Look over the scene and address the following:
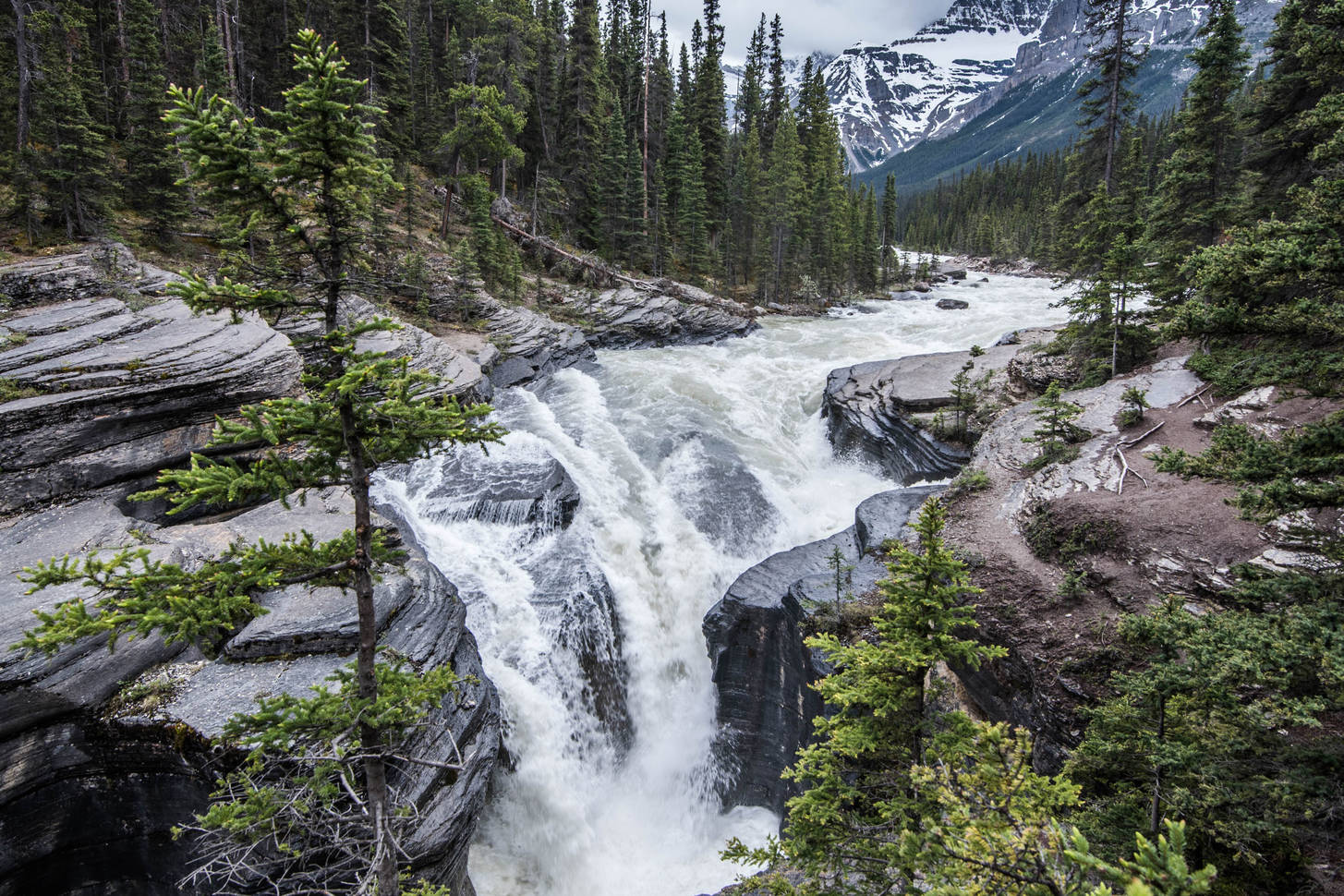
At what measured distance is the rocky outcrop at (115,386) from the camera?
29.7 feet

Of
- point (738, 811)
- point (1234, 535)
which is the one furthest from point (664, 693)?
point (1234, 535)

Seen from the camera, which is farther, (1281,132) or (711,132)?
(711,132)

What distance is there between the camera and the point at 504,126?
3438 centimetres

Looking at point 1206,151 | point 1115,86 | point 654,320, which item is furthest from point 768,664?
point 1115,86

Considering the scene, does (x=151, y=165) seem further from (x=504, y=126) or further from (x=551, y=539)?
(x=551, y=539)

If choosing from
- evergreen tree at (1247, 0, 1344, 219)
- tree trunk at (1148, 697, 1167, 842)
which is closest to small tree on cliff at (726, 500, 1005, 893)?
tree trunk at (1148, 697, 1167, 842)

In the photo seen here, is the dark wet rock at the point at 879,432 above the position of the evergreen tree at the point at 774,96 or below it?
below

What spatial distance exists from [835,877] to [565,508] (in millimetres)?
9930

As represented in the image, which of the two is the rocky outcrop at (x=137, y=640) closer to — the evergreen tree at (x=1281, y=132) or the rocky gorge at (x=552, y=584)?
the rocky gorge at (x=552, y=584)

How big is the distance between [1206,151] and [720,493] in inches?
795

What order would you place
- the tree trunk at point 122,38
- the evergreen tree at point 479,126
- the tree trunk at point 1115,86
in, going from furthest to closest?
the evergreen tree at point 479,126 < the tree trunk at point 122,38 < the tree trunk at point 1115,86

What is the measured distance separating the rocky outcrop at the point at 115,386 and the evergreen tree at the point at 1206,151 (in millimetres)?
25359

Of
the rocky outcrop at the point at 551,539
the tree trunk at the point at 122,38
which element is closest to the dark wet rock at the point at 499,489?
the rocky outcrop at the point at 551,539

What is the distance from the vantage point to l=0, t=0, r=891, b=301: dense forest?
739 inches
